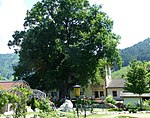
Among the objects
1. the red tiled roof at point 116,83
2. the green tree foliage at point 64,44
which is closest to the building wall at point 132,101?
the green tree foliage at point 64,44

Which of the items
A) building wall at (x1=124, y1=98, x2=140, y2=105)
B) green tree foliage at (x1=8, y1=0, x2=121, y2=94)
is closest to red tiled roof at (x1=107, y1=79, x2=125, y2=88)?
green tree foliage at (x1=8, y1=0, x2=121, y2=94)

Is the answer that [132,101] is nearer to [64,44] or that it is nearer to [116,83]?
[64,44]

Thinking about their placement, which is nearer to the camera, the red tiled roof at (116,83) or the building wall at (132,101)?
the building wall at (132,101)

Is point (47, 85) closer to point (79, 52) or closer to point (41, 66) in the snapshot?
point (41, 66)

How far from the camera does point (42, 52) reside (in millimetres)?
38906

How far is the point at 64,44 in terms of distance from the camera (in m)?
37.4

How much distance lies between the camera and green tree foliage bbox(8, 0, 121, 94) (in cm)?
3638

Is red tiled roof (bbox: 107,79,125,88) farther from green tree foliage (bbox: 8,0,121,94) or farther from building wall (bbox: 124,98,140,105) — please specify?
building wall (bbox: 124,98,140,105)

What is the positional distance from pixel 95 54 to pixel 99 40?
260cm

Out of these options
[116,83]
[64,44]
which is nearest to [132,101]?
[64,44]

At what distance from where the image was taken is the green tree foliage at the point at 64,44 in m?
36.4

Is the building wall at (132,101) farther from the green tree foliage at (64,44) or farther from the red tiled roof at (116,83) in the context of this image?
the red tiled roof at (116,83)

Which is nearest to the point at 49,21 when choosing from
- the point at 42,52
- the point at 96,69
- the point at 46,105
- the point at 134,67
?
the point at 42,52

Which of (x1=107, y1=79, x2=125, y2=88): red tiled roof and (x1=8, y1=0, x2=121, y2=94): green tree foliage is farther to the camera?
(x1=107, y1=79, x2=125, y2=88): red tiled roof
